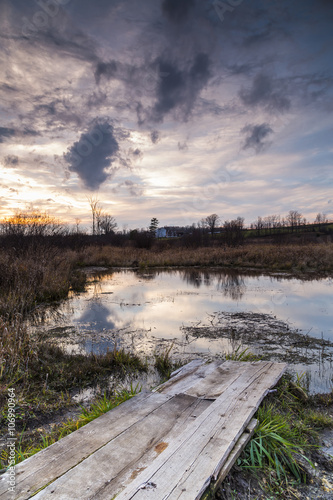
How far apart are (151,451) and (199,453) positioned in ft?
1.16

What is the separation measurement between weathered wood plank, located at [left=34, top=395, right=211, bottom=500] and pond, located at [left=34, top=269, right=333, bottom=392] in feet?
8.00

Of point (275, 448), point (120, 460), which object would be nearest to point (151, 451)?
point (120, 460)

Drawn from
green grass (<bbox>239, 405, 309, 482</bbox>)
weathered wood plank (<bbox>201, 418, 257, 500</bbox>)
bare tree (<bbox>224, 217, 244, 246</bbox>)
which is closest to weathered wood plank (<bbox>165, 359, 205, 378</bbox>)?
green grass (<bbox>239, 405, 309, 482</bbox>)

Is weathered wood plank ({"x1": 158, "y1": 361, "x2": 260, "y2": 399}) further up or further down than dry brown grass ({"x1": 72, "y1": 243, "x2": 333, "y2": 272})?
further down

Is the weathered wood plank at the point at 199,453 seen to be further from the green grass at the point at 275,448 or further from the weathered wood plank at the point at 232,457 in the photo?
the green grass at the point at 275,448

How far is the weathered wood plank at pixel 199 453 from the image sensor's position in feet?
5.54

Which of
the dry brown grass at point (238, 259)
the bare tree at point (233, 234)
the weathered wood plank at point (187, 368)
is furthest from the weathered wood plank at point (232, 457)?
the bare tree at point (233, 234)

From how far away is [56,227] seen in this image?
15.4 meters

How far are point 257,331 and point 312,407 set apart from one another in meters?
3.21

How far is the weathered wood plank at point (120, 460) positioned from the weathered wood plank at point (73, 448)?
0.08 m

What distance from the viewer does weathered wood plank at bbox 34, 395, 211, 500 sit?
68.3 inches

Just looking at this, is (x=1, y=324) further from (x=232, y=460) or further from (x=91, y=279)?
(x=91, y=279)

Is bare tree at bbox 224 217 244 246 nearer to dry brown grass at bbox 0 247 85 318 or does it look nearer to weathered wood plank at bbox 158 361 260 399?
dry brown grass at bbox 0 247 85 318

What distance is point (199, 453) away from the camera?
6.62 ft
